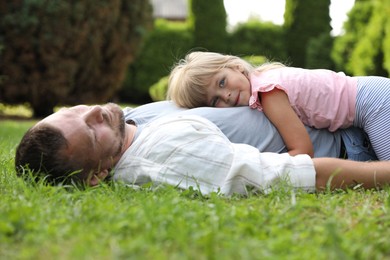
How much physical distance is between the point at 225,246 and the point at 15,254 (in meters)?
0.71

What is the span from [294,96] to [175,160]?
2.99 feet

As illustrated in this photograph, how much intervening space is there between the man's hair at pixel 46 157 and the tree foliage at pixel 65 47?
8.12 m

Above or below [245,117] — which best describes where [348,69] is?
below

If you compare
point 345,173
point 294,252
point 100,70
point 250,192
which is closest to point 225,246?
point 294,252

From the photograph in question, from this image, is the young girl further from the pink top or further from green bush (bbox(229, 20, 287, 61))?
green bush (bbox(229, 20, 287, 61))

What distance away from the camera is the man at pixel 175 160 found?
10.0 ft

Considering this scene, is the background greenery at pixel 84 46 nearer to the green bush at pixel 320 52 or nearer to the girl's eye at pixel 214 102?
the green bush at pixel 320 52

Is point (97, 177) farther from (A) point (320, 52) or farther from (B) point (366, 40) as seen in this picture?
(A) point (320, 52)

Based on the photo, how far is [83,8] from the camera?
11352 millimetres

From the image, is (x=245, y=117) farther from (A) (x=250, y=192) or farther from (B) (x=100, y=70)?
(B) (x=100, y=70)

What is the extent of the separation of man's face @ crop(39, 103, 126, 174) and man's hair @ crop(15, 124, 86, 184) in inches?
1.4

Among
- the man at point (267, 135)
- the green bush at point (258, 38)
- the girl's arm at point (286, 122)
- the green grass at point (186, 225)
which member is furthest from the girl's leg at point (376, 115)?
the green bush at point (258, 38)

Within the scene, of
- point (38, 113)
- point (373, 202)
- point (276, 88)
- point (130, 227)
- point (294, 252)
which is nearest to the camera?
point (294, 252)

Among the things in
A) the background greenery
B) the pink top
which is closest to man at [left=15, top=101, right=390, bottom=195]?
the pink top
